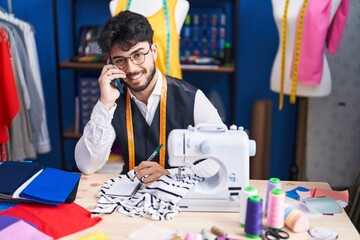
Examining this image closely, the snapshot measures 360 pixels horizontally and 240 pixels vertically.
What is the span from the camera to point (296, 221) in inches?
51.1

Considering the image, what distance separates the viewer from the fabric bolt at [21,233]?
1.24 metres

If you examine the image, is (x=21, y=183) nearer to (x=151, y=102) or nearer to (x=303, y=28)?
(x=151, y=102)

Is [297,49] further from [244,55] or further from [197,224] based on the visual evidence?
[197,224]

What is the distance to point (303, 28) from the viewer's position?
259cm

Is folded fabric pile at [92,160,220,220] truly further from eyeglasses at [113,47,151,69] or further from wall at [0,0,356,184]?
wall at [0,0,356,184]

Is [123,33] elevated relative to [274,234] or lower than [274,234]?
elevated

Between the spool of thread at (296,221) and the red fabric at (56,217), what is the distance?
22.6 inches

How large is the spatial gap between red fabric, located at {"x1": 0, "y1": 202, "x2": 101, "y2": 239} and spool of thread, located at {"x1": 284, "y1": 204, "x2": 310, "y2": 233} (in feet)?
1.89

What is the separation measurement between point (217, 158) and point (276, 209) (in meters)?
0.25

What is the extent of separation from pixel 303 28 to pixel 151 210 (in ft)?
5.48

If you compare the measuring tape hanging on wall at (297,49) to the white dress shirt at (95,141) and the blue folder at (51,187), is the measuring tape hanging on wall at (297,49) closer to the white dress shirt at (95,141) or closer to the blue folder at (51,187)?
the white dress shirt at (95,141)

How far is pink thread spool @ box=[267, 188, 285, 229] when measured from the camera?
128 centimetres

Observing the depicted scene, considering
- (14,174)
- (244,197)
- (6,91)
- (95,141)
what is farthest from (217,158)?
(6,91)

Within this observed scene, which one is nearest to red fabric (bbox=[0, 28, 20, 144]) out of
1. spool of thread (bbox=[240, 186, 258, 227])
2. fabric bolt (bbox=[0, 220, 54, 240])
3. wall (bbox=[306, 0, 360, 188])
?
fabric bolt (bbox=[0, 220, 54, 240])
